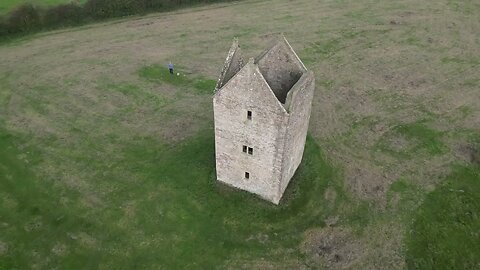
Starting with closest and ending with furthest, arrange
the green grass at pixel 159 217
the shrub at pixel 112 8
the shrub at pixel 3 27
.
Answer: the green grass at pixel 159 217, the shrub at pixel 3 27, the shrub at pixel 112 8

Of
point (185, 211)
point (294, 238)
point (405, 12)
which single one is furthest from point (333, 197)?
point (405, 12)

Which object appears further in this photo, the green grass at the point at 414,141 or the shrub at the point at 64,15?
the shrub at the point at 64,15

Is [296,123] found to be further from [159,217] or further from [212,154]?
[159,217]

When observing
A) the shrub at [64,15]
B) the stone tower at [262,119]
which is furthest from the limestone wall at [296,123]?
the shrub at [64,15]

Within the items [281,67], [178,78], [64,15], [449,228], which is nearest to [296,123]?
[281,67]

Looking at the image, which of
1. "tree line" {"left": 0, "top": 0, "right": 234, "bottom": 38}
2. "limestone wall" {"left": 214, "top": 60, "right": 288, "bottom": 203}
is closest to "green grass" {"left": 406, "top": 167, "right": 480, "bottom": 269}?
"limestone wall" {"left": 214, "top": 60, "right": 288, "bottom": 203}

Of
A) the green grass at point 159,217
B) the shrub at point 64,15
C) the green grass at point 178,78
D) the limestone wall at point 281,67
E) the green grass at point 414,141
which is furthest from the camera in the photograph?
the shrub at point 64,15

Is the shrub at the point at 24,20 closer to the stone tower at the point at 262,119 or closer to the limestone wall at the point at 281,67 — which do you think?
the stone tower at the point at 262,119
